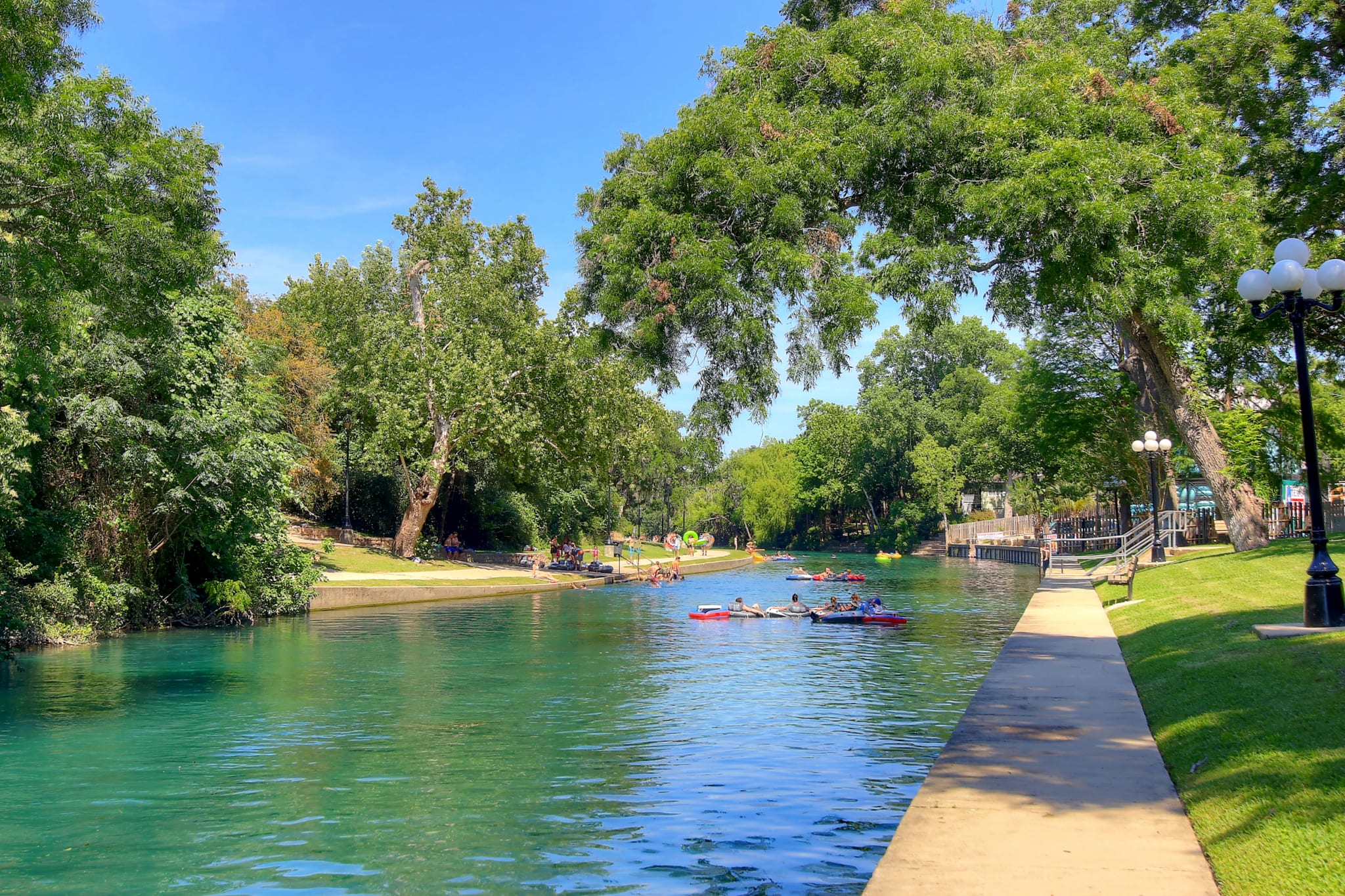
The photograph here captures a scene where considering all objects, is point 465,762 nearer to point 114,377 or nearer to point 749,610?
point 114,377

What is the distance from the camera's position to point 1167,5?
23078 mm

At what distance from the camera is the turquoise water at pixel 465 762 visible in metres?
8.21

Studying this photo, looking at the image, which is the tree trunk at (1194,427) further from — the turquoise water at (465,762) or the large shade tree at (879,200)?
the large shade tree at (879,200)

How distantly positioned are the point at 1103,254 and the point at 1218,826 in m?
7.21

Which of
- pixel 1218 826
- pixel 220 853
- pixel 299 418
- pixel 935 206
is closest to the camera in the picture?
pixel 1218 826

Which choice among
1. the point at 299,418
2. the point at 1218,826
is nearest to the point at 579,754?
the point at 1218,826

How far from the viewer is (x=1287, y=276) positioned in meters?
12.9

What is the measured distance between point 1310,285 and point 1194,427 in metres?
11.1

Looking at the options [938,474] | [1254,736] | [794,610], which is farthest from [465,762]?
[938,474]

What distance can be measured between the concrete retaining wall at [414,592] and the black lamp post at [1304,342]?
27.6 m

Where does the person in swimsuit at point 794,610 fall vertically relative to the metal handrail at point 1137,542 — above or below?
below

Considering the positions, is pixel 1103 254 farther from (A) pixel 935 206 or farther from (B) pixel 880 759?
(B) pixel 880 759

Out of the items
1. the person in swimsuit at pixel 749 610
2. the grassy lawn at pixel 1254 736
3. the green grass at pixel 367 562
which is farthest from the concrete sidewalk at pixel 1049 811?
the green grass at pixel 367 562

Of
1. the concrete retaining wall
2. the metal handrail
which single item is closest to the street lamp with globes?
the metal handrail
